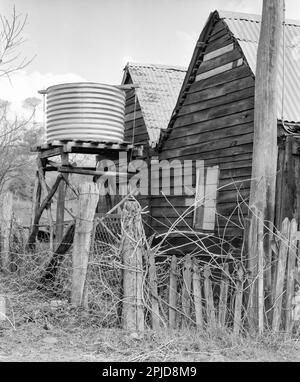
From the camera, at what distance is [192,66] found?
41.5 feet

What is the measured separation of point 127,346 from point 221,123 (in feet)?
21.4

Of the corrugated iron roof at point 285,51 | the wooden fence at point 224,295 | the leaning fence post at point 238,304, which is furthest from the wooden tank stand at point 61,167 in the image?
the leaning fence post at point 238,304

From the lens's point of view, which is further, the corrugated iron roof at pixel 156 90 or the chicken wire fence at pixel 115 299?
the corrugated iron roof at pixel 156 90

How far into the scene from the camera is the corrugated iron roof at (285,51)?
402 inches

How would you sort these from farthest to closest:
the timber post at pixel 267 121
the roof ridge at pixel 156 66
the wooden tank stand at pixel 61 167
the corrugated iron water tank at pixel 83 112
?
1. the roof ridge at pixel 156 66
2. the corrugated iron water tank at pixel 83 112
3. the wooden tank stand at pixel 61 167
4. the timber post at pixel 267 121

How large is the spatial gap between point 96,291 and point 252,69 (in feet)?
18.2

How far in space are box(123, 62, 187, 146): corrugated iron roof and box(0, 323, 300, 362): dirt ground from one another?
345 inches

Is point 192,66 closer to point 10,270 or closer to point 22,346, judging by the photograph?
point 10,270

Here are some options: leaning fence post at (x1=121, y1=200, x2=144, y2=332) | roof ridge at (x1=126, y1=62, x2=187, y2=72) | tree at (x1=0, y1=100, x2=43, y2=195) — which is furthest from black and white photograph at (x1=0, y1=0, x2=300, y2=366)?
tree at (x1=0, y1=100, x2=43, y2=195)

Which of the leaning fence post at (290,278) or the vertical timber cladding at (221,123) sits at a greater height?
the vertical timber cladding at (221,123)

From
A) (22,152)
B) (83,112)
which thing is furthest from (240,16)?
(22,152)

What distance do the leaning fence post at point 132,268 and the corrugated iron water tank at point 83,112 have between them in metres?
5.15

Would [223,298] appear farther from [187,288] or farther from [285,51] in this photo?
[285,51]

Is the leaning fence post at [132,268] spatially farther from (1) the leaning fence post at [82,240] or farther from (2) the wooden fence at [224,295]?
(1) the leaning fence post at [82,240]
